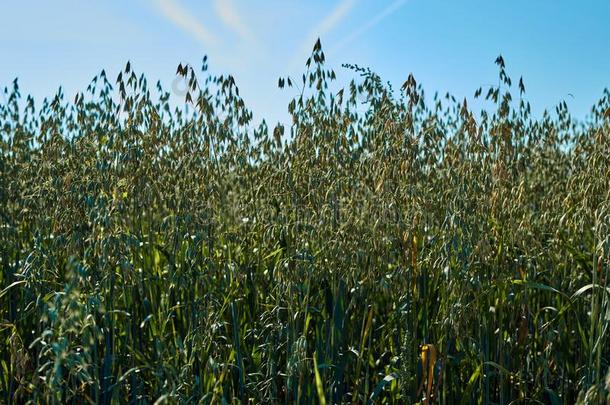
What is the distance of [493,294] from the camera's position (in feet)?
12.5

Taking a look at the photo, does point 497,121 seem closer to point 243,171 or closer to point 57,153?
point 243,171

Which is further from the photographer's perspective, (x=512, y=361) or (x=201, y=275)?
(x=512, y=361)

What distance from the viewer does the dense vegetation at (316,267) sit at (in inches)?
130

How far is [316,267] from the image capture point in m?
3.46

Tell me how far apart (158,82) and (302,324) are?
2.43 metres

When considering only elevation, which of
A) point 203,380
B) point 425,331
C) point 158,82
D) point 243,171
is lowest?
point 203,380

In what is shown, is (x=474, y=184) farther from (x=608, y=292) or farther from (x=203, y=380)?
(x=203, y=380)

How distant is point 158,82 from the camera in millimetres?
5547

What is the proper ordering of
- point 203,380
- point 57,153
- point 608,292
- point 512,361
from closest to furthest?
point 203,380
point 608,292
point 512,361
point 57,153

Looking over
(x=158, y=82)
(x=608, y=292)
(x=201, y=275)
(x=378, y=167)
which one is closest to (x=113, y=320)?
(x=201, y=275)

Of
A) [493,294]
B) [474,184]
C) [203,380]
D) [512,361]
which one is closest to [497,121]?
[474,184]

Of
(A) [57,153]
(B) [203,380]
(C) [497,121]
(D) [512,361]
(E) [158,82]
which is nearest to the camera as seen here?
(B) [203,380]

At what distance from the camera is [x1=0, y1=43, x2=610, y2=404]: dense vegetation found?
3.31 m

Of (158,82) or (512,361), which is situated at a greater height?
(158,82)
